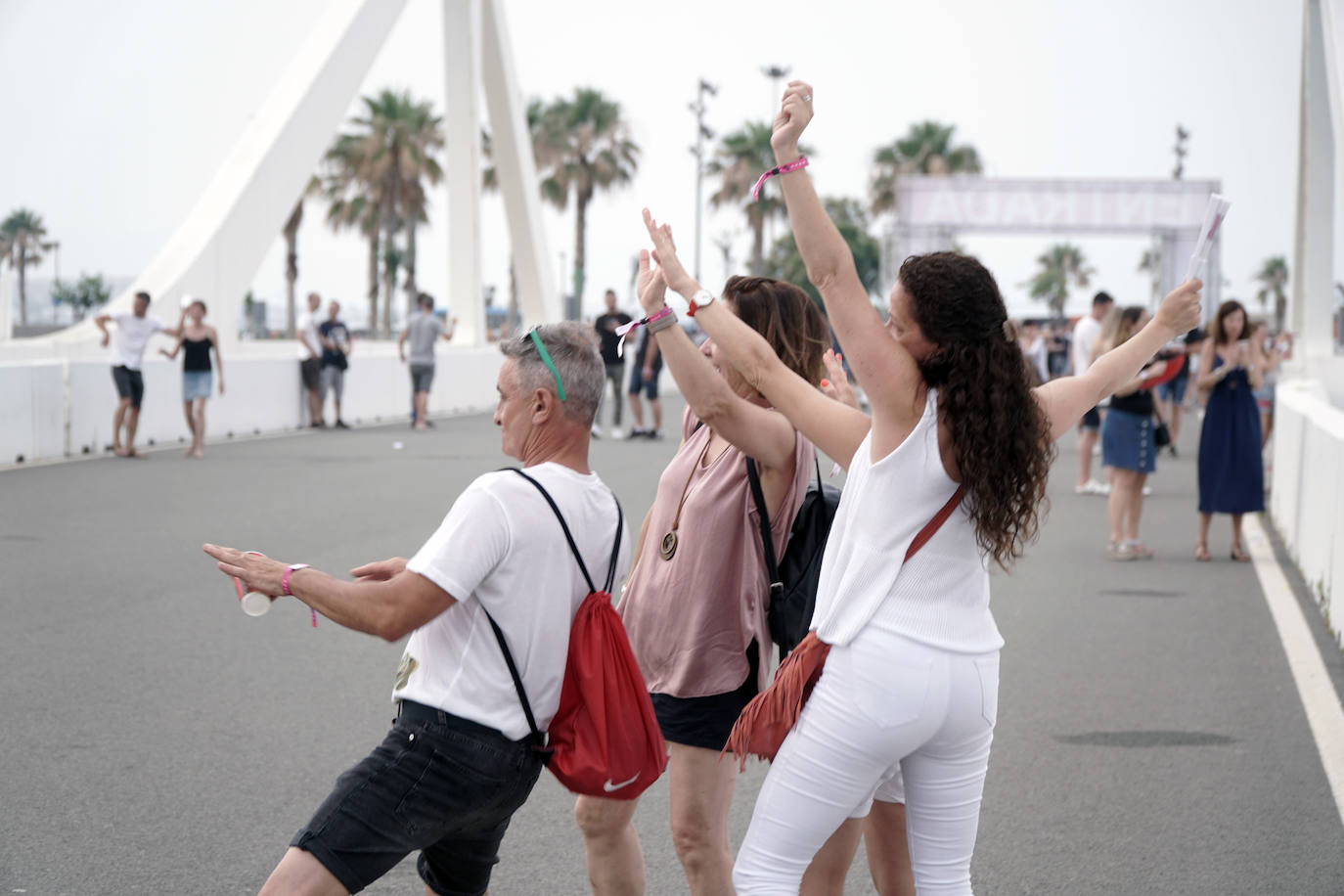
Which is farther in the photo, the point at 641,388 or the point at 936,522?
the point at 641,388

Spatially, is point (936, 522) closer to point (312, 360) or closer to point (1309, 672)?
point (1309, 672)

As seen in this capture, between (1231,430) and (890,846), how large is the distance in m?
7.88

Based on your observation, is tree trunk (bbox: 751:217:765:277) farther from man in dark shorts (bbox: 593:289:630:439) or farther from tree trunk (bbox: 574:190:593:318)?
man in dark shorts (bbox: 593:289:630:439)

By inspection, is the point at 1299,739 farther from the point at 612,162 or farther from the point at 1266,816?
the point at 612,162

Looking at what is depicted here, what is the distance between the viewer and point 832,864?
3.21 m

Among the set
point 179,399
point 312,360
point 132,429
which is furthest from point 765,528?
point 312,360

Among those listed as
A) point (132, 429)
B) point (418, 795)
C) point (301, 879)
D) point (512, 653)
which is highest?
point (512, 653)

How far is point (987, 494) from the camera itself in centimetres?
262

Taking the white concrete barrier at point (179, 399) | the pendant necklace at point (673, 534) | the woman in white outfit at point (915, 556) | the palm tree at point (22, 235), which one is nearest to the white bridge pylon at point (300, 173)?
the white concrete barrier at point (179, 399)

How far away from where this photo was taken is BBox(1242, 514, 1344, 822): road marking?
5.34 meters

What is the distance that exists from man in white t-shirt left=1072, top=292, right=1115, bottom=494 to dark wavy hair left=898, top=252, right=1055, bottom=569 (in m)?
12.2

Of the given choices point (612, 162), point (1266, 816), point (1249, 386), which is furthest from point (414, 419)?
point (612, 162)

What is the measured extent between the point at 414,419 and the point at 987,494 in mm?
20345

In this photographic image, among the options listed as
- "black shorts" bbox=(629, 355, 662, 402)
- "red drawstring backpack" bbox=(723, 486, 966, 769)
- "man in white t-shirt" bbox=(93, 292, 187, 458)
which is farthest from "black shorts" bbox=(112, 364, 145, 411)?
"red drawstring backpack" bbox=(723, 486, 966, 769)
